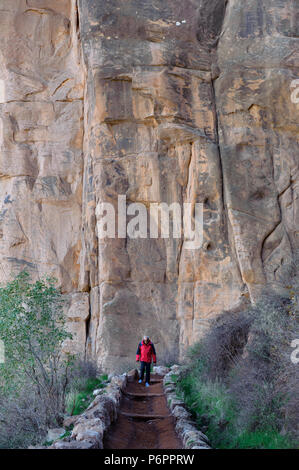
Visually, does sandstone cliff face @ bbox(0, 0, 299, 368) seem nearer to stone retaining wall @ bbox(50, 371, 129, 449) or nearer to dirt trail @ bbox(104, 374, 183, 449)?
dirt trail @ bbox(104, 374, 183, 449)

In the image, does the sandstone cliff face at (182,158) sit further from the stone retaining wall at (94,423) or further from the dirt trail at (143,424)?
the stone retaining wall at (94,423)

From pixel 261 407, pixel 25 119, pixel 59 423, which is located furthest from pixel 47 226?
pixel 261 407

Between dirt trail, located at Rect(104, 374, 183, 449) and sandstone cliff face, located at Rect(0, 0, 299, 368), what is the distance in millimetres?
6716

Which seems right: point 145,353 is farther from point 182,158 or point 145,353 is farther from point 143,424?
point 182,158

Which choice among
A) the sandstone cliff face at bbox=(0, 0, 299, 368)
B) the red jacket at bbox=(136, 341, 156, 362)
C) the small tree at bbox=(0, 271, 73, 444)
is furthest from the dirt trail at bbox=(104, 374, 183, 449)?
the sandstone cliff face at bbox=(0, 0, 299, 368)

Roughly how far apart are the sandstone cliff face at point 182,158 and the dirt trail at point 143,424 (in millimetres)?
6716

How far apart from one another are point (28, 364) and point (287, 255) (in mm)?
11885

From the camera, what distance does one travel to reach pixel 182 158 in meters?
21.3

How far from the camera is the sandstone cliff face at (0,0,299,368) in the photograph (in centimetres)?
2014

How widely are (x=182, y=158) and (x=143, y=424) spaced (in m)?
13.1

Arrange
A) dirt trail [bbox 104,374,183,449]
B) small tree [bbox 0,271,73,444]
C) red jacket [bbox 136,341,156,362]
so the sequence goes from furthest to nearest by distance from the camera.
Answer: red jacket [bbox 136,341,156,362], small tree [bbox 0,271,73,444], dirt trail [bbox 104,374,183,449]

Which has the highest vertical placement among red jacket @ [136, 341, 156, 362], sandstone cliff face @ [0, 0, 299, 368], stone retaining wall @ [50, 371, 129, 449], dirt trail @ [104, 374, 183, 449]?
sandstone cliff face @ [0, 0, 299, 368]

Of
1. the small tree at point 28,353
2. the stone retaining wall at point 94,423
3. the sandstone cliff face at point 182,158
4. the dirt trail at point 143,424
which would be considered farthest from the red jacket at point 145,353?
the sandstone cliff face at point 182,158

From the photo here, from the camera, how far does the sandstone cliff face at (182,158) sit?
66.1ft
